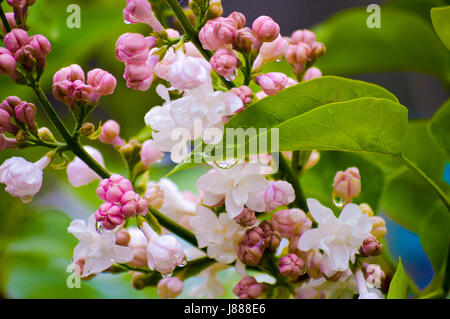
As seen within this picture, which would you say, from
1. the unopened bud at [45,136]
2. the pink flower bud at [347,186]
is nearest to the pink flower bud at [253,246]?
the pink flower bud at [347,186]

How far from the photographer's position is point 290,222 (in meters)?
0.51

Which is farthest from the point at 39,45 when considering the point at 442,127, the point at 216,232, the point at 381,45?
the point at 381,45

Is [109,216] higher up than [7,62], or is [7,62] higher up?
[7,62]

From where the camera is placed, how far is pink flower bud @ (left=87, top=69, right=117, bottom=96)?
48 centimetres

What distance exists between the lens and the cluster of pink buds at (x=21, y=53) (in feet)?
1.47

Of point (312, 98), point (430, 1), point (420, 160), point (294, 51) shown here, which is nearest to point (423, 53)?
point (430, 1)

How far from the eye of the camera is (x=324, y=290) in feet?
1.76

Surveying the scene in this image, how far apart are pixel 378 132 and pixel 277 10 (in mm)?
185

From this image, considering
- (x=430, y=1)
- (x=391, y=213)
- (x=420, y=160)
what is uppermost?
(x=430, y=1)

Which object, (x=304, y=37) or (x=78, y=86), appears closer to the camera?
(x=78, y=86)

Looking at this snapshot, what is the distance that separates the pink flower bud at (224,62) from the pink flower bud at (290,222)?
145 millimetres

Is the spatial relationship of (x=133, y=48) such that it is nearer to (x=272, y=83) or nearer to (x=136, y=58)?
(x=136, y=58)

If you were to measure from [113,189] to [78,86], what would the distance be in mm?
96
